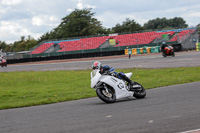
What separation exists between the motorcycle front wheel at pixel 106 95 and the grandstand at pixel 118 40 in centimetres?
4270

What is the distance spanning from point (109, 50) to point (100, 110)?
45.8 m

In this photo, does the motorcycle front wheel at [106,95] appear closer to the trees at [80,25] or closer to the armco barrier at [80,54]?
the armco barrier at [80,54]

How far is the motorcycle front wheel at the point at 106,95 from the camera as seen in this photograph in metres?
9.16

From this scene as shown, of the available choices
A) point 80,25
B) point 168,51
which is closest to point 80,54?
point 168,51

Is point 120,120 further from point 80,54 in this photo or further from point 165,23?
point 165,23

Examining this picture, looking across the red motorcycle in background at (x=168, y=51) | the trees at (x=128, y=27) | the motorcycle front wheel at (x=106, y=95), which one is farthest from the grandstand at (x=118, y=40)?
the motorcycle front wheel at (x=106, y=95)

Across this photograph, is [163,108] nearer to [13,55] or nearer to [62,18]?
[13,55]

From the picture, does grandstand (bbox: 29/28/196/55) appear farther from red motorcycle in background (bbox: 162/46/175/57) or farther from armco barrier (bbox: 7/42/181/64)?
red motorcycle in background (bbox: 162/46/175/57)

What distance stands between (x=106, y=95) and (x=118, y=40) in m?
49.3

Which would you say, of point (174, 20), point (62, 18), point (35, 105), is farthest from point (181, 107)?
point (174, 20)

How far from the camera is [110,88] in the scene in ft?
31.0

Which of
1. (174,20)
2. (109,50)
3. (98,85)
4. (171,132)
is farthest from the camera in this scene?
(174,20)

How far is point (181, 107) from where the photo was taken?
7.39 metres

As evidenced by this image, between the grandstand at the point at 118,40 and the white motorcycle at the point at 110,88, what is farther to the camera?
the grandstand at the point at 118,40
